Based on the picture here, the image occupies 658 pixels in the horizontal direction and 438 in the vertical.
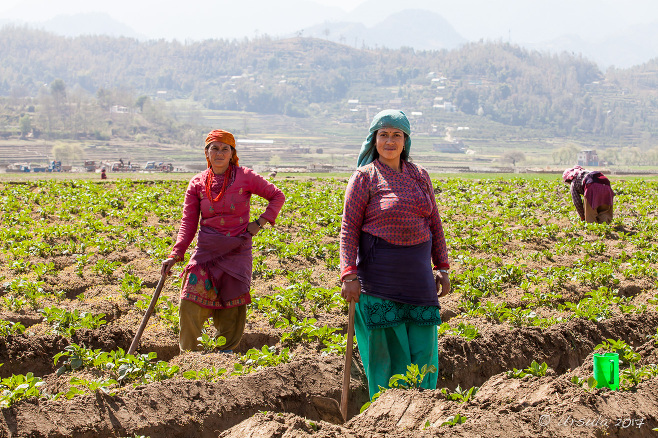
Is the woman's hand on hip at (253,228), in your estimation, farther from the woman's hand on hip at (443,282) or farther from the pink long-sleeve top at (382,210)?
the woman's hand on hip at (443,282)

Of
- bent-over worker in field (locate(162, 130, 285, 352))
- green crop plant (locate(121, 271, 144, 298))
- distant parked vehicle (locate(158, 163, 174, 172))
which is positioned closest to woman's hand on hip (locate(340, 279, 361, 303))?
bent-over worker in field (locate(162, 130, 285, 352))

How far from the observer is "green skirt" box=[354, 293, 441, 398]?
4.10 metres

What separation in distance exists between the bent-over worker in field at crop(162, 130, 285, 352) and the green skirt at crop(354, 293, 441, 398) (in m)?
1.30

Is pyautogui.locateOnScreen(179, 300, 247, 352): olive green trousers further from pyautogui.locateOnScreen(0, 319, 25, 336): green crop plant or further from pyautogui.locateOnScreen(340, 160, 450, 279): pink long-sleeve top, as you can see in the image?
pyautogui.locateOnScreen(340, 160, 450, 279): pink long-sleeve top

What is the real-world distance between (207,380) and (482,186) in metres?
15.8

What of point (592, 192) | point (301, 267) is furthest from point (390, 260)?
point (592, 192)

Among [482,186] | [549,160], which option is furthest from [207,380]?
[549,160]

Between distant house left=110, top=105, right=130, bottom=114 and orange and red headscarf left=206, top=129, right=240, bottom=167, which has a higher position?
distant house left=110, top=105, right=130, bottom=114

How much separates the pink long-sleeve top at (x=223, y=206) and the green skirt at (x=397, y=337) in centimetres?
136

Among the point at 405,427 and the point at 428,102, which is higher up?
the point at 428,102

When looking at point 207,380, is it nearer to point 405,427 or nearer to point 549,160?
point 405,427

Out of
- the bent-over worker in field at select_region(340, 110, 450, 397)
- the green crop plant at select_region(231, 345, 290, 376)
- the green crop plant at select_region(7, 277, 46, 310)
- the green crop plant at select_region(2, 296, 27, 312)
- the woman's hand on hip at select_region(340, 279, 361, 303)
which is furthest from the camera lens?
the green crop plant at select_region(7, 277, 46, 310)

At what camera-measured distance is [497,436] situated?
326cm

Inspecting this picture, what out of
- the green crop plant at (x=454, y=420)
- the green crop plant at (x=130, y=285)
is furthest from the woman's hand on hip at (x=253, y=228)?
the green crop plant at (x=130, y=285)
